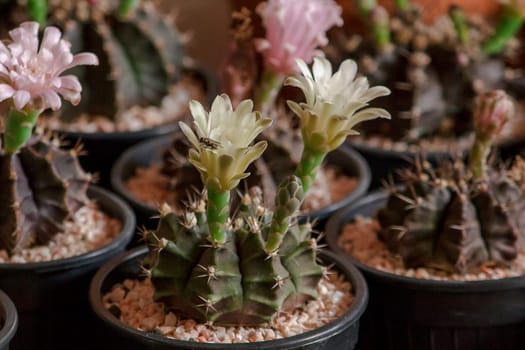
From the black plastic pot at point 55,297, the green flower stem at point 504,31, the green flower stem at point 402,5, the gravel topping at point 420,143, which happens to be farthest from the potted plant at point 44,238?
the green flower stem at point 504,31

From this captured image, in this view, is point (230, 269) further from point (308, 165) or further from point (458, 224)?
point (458, 224)

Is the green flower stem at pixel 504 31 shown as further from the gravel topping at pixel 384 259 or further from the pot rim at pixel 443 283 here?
the pot rim at pixel 443 283

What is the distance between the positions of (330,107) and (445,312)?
0.49 metres

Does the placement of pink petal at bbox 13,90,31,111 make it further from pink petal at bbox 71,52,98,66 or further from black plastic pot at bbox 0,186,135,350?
black plastic pot at bbox 0,186,135,350

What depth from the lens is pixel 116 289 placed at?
1.73 metres

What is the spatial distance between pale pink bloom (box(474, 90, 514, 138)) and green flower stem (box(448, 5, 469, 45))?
549 millimetres

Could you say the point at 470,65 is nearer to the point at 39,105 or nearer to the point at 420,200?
the point at 420,200

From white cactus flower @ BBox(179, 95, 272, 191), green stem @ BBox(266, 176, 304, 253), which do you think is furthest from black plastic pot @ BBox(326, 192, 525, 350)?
white cactus flower @ BBox(179, 95, 272, 191)

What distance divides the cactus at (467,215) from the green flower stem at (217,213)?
0.41m

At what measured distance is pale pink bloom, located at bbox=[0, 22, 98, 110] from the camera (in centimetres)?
156

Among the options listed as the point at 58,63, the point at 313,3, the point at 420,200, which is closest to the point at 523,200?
the point at 420,200

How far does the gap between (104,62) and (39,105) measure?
0.73 meters

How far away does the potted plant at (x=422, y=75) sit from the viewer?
92.5 inches

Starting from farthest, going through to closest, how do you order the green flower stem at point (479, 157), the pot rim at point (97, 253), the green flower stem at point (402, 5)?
the green flower stem at point (402, 5) → the green flower stem at point (479, 157) → the pot rim at point (97, 253)
